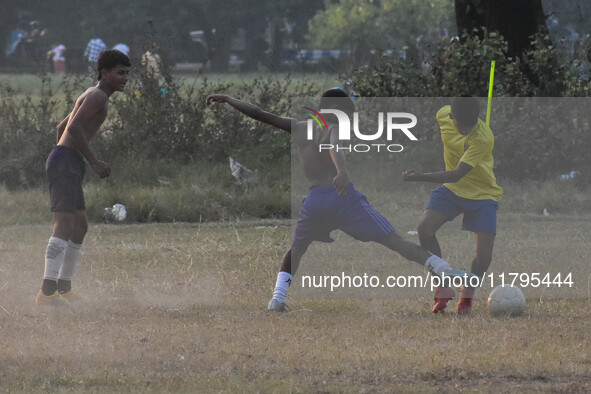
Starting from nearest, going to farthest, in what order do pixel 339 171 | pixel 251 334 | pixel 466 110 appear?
pixel 251 334
pixel 339 171
pixel 466 110

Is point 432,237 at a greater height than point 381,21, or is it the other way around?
point 381,21

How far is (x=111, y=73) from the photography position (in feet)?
28.1

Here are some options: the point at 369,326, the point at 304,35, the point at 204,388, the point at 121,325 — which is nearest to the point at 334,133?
the point at 369,326

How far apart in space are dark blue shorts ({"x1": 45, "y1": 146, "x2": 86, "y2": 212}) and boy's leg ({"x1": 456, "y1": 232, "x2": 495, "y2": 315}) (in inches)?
114

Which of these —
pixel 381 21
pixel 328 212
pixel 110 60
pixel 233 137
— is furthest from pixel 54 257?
pixel 381 21

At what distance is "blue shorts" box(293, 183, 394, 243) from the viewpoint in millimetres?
8219

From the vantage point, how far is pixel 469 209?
331 inches

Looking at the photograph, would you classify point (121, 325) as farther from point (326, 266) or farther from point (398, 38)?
point (398, 38)

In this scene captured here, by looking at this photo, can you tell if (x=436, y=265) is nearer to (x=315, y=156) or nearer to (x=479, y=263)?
(x=479, y=263)

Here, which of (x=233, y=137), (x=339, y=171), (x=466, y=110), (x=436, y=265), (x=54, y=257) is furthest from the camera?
(x=233, y=137)

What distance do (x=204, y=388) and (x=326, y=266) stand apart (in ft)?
14.8

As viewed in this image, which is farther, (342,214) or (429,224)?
(429,224)

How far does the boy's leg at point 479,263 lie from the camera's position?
8297 millimetres

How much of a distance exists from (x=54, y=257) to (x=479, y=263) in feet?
10.2
